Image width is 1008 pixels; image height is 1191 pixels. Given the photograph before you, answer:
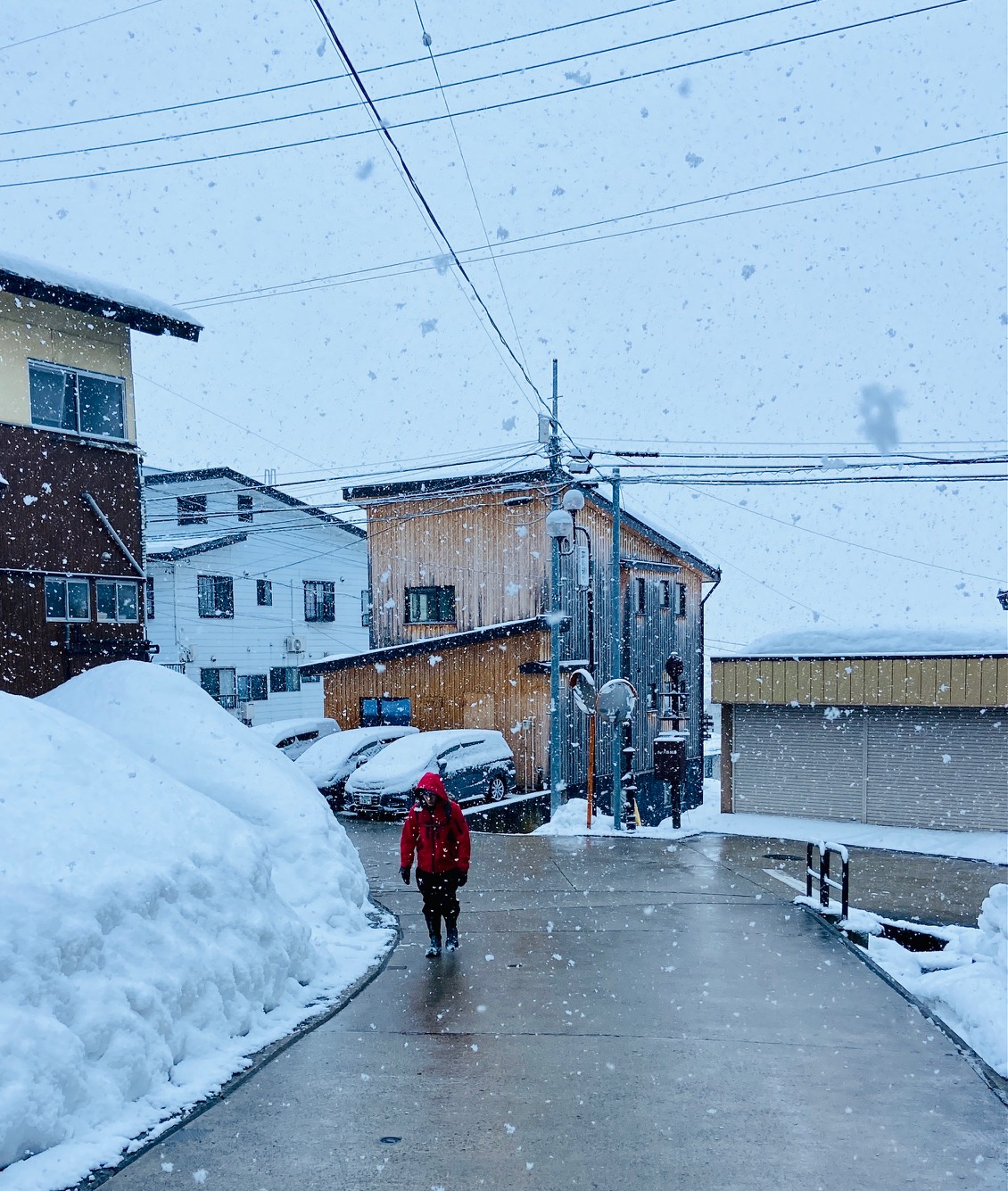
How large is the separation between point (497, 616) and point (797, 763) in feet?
34.5

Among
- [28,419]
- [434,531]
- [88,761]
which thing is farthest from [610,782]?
[88,761]

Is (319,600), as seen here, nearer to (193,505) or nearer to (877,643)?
(193,505)

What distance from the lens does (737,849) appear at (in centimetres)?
1614

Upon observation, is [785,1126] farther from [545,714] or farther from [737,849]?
[545,714]

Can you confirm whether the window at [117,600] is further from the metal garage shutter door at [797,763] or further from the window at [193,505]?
the window at [193,505]

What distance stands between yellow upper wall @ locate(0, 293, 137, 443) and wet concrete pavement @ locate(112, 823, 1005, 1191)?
10802 millimetres

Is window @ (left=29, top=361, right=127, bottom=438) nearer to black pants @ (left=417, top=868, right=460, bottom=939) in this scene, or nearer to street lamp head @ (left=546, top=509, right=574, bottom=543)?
street lamp head @ (left=546, top=509, right=574, bottom=543)

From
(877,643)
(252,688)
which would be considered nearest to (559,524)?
(877,643)

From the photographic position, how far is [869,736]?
18.9 metres

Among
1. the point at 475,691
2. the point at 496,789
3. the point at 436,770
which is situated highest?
the point at 475,691

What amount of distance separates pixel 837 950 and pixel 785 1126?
Answer: 14.6 feet

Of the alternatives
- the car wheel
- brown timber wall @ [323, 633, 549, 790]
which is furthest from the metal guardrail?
brown timber wall @ [323, 633, 549, 790]

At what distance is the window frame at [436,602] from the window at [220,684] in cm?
839

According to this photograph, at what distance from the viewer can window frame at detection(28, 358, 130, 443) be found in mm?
15094
